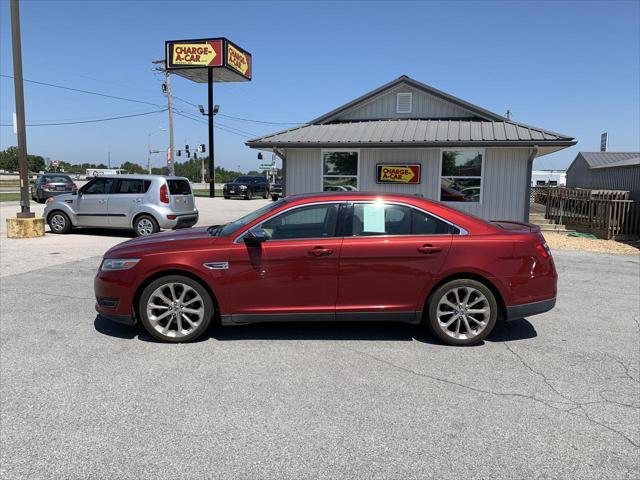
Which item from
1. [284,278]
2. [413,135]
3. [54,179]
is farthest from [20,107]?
[54,179]

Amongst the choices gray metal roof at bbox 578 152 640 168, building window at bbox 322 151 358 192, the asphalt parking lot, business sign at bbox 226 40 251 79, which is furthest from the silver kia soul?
gray metal roof at bbox 578 152 640 168

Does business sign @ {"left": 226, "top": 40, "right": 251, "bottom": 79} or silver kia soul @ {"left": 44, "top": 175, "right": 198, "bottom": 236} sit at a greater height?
business sign @ {"left": 226, "top": 40, "right": 251, "bottom": 79}

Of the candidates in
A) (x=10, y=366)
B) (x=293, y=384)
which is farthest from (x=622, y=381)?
(x=10, y=366)

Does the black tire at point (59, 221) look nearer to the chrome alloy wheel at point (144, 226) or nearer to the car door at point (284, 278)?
the chrome alloy wheel at point (144, 226)

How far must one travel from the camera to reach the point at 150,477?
104 inches

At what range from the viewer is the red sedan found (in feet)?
15.1

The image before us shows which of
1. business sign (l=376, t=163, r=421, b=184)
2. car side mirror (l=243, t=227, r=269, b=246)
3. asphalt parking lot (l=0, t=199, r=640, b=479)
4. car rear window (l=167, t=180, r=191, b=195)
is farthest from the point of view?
business sign (l=376, t=163, r=421, b=184)

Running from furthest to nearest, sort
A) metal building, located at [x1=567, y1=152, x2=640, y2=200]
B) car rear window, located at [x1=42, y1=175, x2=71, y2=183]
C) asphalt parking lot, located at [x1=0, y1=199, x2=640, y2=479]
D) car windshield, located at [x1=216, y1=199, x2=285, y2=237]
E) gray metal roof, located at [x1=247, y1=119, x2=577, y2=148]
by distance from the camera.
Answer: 1. car rear window, located at [x1=42, y1=175, x2=71, y2=183]
2. metal building, located at [x1=567, y1=152, x2=640, y2=200]
3. gray metal roof, located at [x1=247, y1=119, x2=577, y2=148]
4. car windshield, located at [x1=216, y1=199, x2=285, y2=237]
5. asphalt parking lot, located at [x1=0, y1=199, x2=640, y2=479]

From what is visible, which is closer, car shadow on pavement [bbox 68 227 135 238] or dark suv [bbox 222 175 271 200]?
car shadow on pavement [bbox 68 227 135 238]

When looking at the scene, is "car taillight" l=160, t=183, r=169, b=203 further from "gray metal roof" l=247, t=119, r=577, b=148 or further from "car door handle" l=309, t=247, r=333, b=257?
"car door handle" l=309, t=247, r=333, b=257

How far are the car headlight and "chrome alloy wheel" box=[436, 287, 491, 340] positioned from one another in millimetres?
2998

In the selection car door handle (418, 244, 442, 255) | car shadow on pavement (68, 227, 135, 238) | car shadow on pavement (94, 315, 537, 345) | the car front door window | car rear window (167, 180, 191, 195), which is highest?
car rear window (167, 180, 191, 195)

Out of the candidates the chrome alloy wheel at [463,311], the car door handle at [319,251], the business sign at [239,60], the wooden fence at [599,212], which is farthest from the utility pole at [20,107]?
the wooden fence at [599,212]

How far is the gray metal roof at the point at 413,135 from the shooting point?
12.6 meters
